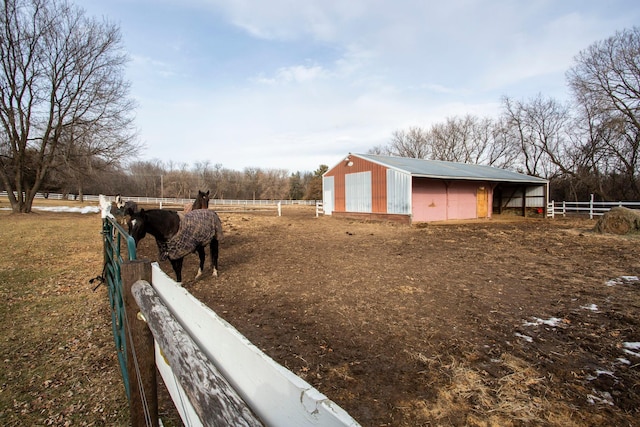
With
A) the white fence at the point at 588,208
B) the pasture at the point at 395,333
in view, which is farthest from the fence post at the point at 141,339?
the white fence at the point at 588,208

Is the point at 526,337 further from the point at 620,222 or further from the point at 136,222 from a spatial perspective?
the point at 620,222

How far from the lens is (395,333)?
3.70 meters

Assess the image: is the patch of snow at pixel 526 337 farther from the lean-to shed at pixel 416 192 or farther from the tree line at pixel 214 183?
the tree line at pixel 214 183

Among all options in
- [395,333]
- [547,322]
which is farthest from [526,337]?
[395,333]

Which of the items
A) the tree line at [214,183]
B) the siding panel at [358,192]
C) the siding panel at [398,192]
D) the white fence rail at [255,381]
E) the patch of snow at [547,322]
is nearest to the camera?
the white fence rail at [255,381]

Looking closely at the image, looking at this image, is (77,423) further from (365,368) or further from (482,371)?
(482,371)

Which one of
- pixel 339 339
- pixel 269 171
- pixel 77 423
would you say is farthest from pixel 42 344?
pixel 269 171


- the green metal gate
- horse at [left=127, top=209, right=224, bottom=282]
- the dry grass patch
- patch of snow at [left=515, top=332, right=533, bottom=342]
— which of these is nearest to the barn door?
patch of snow at [left=515, top=332, right=533, bottom=342]

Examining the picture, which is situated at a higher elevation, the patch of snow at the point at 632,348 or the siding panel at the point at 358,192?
the siding panel at the point at 358,192

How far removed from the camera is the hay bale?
10.8 m


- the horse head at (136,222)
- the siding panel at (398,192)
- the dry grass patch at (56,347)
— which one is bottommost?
the dry grass patch at (56,347)

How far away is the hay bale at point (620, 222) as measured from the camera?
10.8 metres

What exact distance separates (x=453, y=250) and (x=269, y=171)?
71.7 meters

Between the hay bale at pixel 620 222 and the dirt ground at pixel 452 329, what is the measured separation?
3.59m
